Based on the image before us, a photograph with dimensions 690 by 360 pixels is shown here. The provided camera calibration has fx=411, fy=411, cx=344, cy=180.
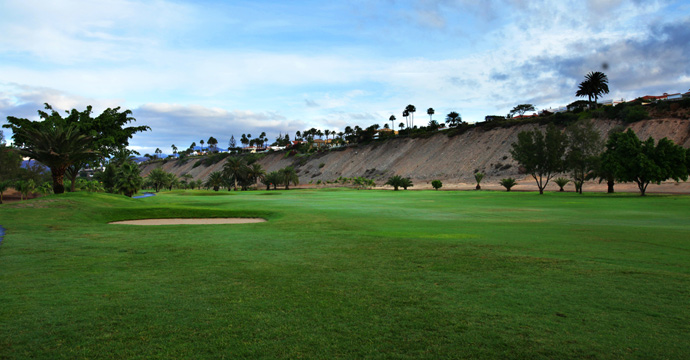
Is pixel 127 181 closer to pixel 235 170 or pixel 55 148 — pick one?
pixel 55 148

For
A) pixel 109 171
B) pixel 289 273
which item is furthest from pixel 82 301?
pixel 109 171

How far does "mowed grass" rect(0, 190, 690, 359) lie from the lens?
4.67m

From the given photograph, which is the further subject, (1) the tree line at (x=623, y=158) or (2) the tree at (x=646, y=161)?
(1) the tree line at (x=623, y=158)

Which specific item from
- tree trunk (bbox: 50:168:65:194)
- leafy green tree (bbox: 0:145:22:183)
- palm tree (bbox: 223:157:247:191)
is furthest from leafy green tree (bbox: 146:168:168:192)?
tree trunk (bbox: 50:168:65:194)

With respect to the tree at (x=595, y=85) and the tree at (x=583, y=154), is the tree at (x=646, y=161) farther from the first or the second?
the tree at (x=595, y=85)

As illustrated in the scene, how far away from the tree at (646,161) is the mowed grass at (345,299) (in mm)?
38027

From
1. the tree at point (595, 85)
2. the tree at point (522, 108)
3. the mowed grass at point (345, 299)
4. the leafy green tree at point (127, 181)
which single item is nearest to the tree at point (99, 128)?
the leafy green tree at point (127, 181)

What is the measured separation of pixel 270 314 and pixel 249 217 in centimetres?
1763

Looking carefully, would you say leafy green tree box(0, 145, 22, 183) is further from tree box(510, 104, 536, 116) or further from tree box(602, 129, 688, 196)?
tree box(510, 104, 536, 116)

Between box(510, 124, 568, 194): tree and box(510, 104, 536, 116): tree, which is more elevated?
box(510, 104, 536, 116): tree

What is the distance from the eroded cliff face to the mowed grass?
77288mm

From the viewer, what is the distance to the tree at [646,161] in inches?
1690

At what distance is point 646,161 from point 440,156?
62.3m

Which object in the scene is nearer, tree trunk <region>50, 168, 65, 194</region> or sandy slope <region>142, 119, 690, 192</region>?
tree trunk <region>50, 168, 65, 194</region>
